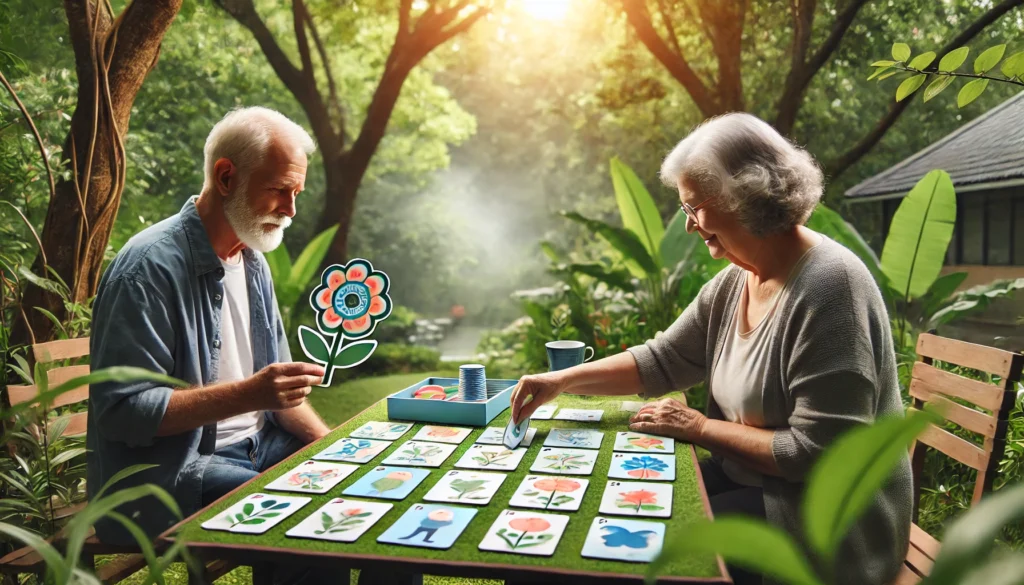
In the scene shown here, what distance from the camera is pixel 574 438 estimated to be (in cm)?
153

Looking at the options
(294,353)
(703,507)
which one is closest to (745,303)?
(703,507)

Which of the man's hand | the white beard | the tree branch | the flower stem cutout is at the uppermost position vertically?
the tree branch

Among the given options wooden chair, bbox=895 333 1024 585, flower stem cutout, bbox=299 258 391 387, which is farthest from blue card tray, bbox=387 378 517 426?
wooden chair, bbox=895 333 1024 585

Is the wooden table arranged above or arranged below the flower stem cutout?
below

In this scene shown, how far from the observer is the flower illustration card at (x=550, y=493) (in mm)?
1137

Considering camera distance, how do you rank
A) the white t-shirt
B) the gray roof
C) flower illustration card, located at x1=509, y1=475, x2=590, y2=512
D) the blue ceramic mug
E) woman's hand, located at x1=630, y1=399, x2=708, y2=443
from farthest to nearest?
the gray roof
the blue ceramic mug
the white t-shirt
woman's hand, located at x1=630, y1=399, x2=708, y2=443
flower illustration card, located at x1=509, y1=475, x2=590, y2=512

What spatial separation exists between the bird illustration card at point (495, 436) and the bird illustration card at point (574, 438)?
1.5 inches

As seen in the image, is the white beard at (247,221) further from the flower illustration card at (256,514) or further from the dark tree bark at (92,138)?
the dark tree bark at (92,138)

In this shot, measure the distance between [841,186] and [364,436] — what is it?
32.0 feet

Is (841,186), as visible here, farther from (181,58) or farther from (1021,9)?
(181,58)

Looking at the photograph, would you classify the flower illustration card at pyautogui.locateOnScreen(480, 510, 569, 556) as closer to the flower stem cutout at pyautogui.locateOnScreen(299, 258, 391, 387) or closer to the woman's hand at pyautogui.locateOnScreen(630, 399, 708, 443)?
the woman's hand at pyautogui.locateOnScreen(630, 399, 708, 443)

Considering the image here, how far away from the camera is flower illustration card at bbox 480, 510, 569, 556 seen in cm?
98

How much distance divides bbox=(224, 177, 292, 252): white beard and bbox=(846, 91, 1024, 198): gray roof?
5164 millimetres

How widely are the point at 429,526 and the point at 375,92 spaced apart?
613 cm
